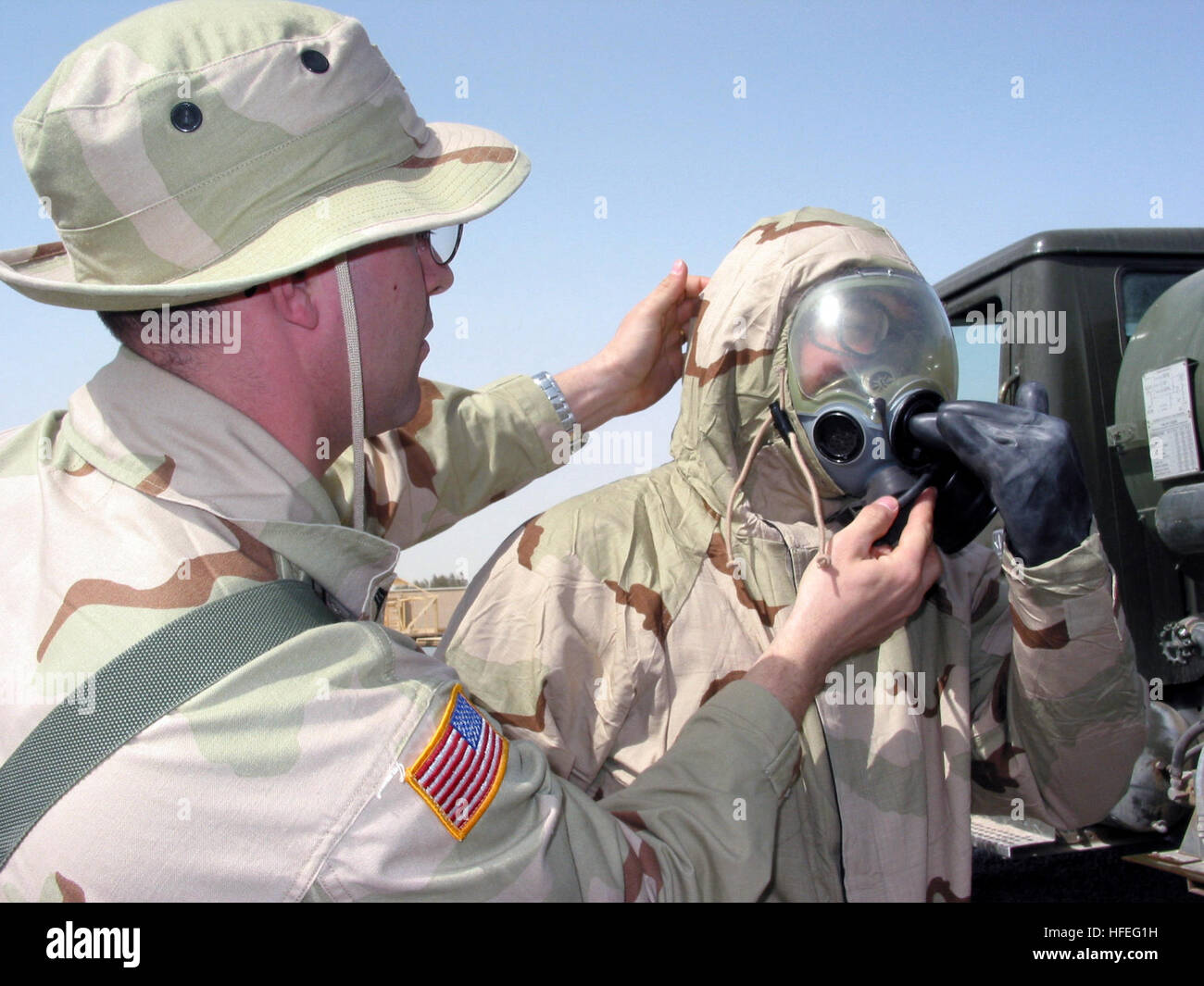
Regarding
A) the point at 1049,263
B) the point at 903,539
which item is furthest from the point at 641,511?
the point at 1049,263

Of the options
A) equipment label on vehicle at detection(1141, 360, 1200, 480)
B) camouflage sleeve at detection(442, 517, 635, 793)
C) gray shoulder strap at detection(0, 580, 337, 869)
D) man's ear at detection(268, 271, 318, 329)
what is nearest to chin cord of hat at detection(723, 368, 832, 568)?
camouflage sleeve at detection(442, 517, 635, 793)

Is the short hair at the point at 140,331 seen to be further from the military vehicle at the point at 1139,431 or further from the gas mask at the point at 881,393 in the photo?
the military vehicle at the point at 1139,431

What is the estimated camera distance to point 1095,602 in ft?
5.90

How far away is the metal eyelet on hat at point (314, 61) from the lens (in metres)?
1.31

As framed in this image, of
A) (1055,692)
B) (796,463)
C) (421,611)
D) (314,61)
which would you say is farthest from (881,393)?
(421,611)

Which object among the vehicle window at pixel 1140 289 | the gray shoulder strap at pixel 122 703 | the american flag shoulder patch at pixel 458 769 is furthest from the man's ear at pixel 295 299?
the vehicle window at pixel 1140 289

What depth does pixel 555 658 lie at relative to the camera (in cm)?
182

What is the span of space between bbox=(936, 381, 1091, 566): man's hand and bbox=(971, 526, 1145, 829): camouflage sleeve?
0.04 metres

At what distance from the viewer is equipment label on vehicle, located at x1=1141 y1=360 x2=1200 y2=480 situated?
337 centimetres

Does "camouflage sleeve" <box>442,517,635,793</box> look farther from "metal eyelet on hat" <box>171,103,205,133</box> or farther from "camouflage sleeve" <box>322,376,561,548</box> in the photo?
"metal eyelet on hat" <box>171,103,205,133</box>

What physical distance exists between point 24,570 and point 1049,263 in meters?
3.74

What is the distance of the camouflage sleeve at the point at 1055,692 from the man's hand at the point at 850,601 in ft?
0.57

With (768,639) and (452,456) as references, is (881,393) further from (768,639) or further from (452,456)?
(452,456)

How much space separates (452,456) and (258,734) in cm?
119
